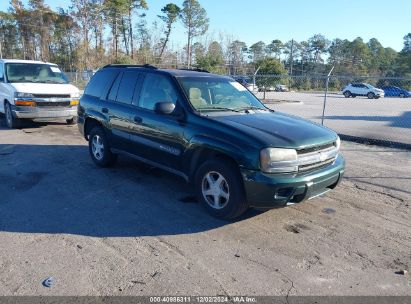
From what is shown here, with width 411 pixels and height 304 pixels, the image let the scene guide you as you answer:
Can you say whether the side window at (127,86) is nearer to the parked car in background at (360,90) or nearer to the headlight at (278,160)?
the headlight at (278,160)

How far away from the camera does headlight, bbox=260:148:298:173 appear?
4.09 meters

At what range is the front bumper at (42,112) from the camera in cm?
1030

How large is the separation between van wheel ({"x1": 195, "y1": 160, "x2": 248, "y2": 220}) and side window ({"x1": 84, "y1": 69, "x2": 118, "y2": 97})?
2879 millimetres

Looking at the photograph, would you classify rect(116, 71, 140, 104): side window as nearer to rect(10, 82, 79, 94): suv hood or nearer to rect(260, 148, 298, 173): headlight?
rect(260, 148, 298, 173): headlight

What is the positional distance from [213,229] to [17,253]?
6.78 ft

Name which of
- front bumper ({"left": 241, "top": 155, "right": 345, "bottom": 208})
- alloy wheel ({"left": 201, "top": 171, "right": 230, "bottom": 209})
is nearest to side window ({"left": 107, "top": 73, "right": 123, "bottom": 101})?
alloy wheel ({"left": 201, "top": 171, "right": 230, "bottom": 209})

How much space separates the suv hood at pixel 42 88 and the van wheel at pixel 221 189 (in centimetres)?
752

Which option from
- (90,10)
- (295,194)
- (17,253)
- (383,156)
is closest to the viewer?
(17,253)

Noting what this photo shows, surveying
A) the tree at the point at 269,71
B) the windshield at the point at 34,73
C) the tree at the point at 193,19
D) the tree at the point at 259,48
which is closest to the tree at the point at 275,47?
the tree at the point at 259,48

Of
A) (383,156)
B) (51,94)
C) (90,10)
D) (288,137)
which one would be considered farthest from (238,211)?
(90,10)

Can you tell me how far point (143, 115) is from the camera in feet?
18.2

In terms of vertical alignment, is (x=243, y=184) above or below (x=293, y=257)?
above

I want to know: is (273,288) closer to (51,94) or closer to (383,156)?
(383,156)

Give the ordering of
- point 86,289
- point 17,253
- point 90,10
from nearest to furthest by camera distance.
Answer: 1. point 86,289
2. point 17,253
3. point 90,10
